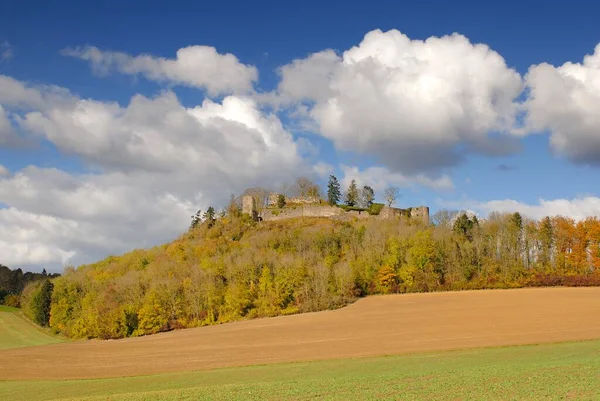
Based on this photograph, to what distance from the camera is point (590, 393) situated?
57.4 feet

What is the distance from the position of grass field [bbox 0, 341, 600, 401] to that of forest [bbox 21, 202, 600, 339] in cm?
3799

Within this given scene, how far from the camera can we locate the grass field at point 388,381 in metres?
19.4

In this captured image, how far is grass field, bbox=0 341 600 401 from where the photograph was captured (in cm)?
1938

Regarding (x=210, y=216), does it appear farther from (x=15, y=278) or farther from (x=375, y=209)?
(x=15, y=278)

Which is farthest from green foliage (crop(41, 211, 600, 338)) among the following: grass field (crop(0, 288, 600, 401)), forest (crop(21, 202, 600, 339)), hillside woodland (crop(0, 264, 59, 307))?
hillside woodland (crop(0, 264, 59, 307))

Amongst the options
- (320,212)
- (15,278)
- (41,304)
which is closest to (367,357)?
(320,212)

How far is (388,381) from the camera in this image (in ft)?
75.3

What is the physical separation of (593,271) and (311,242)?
44502 millimetres

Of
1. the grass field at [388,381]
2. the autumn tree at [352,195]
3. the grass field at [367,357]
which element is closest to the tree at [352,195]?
the autumn tree at [352,195]

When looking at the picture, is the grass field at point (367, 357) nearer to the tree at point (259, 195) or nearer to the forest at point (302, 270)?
the forest at point (302, 270)

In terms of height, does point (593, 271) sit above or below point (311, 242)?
below

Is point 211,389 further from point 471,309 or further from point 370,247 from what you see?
point 370,247

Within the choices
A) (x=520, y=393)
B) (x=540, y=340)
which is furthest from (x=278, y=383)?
(x=540, y=340)

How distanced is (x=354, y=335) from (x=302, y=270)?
26.6 meters
